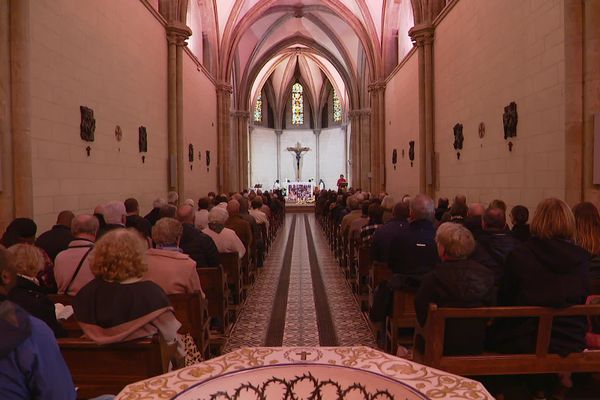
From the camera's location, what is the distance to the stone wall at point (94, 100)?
7.09 metres

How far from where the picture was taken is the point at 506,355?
3441 mm

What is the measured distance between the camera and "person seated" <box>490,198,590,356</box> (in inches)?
129

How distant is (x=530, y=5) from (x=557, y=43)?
111 centimetres

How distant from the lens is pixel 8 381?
179 centimetres

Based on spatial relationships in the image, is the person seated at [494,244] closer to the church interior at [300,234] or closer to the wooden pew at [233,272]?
the church interior at [300,234]

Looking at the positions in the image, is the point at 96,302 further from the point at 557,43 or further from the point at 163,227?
the point at 557,43

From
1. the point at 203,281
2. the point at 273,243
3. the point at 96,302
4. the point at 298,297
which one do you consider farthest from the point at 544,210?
the point at 273,243

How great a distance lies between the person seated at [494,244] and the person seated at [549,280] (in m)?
0.98

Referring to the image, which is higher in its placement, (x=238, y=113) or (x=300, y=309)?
(x=238, y=113)

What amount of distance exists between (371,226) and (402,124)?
31.8 feet

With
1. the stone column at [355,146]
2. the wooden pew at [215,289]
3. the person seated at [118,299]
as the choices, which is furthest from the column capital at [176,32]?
the stone column at [355,146]

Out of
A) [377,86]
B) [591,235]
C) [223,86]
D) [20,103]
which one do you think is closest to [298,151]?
[223,86]

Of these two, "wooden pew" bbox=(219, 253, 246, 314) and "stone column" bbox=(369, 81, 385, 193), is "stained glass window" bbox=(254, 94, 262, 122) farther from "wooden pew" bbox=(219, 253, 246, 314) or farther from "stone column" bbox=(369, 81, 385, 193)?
"wooden pew" bbox=(219, 253, 246, 314)

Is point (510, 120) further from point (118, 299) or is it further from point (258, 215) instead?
point (118, 299)
